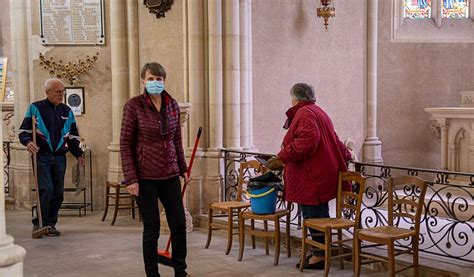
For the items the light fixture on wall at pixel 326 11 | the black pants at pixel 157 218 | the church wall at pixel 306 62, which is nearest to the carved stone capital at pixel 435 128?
the church wall at pixel 306 62

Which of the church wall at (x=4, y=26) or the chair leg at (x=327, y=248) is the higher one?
the church wall at (x=4, y=26)

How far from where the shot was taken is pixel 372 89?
1001 centimetres

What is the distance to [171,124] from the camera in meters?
4.93

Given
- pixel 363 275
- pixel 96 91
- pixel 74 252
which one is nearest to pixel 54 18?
pixel 96 91

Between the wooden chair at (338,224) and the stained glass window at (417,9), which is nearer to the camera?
the wooden chair at (338,224)

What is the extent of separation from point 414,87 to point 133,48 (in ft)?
15.3

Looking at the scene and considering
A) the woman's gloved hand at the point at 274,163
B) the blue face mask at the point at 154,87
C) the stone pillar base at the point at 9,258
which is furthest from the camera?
the woman's gloved hand at the point at 274,163

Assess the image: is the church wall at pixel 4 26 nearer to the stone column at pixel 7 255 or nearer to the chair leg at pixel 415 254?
the chair leg at pixel 415 254

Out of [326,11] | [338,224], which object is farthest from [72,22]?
[338,224]

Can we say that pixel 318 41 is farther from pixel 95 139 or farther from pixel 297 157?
pixel 297 157

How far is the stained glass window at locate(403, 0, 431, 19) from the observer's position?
35.7 feet

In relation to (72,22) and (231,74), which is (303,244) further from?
(72,22)

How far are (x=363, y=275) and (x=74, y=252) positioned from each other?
105 inches

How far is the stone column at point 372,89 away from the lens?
9.95 metres
